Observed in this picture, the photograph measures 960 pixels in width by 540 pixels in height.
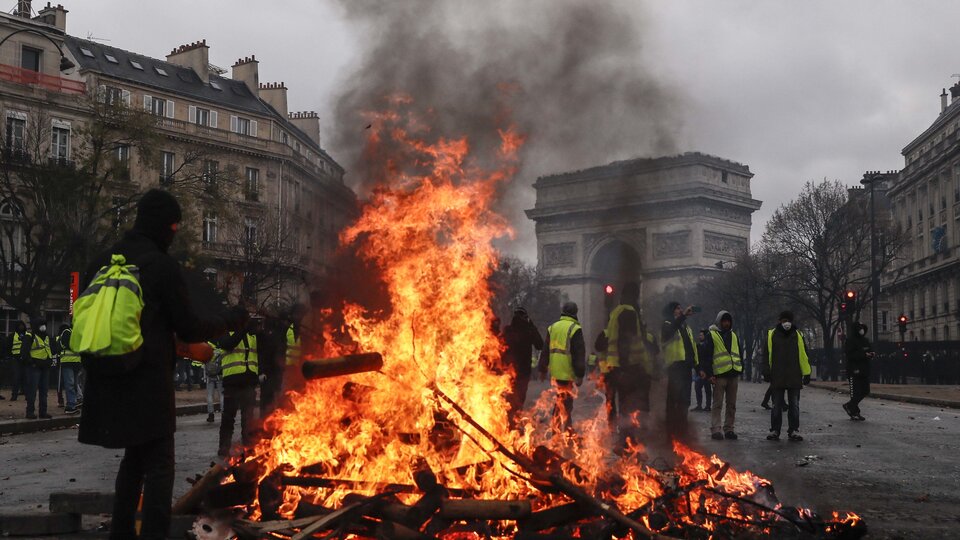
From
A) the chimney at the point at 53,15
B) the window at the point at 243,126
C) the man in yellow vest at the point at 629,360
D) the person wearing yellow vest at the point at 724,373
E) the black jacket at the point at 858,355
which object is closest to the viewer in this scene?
the man in yellow vest at the point at 629,360

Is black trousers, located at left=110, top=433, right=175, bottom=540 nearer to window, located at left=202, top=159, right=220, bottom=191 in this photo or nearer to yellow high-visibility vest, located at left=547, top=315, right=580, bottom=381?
yellow high-visibility vest, located at left=547, top=315, right=580, bottom=381

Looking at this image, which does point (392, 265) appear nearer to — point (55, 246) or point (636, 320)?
point (636, 320)

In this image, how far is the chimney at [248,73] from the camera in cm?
6066

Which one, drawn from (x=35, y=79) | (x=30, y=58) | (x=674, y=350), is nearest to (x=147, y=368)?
(x=674, y=350)

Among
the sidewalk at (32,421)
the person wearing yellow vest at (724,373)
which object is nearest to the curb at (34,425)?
the sidewalk at (32,421)

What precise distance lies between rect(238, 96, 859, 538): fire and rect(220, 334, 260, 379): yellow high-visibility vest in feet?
5.48

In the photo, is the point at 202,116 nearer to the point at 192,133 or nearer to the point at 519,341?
the point at 192,133

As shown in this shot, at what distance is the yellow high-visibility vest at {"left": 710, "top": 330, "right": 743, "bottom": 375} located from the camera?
13250mm

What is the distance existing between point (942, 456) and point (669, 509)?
289 inches

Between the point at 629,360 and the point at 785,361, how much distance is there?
2.60 m

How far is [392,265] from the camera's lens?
784cm

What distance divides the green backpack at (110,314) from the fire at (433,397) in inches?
57.5

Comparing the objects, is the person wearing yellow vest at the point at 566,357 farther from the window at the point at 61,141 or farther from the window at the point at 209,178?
the window at the point at 61,141

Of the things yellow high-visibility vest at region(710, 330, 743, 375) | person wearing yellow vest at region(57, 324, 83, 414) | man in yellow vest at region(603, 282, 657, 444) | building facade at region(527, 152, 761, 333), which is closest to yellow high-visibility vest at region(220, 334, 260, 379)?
man in yellow vest at region(603, 282, 657, 444)
